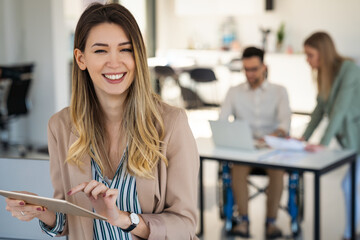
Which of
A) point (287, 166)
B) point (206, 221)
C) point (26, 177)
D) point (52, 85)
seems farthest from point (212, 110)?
point (26, 177)

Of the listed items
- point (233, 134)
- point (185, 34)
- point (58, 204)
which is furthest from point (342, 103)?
point (185, 34)

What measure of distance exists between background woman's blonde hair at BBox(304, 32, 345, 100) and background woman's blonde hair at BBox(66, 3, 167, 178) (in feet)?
8.79

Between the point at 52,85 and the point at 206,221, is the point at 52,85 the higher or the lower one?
the higher one

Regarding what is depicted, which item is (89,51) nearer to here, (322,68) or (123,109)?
(123,109)

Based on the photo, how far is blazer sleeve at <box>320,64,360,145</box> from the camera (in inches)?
161

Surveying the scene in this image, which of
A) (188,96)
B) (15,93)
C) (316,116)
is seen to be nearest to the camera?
(316,116)

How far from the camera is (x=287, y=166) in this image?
3.57 meters

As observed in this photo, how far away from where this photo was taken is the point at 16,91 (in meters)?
6.69

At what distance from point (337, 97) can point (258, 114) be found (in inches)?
24.7

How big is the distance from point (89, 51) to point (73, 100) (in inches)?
7.0

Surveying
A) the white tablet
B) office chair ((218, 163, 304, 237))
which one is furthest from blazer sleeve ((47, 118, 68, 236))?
office chair ((218, 163, 304, 237))

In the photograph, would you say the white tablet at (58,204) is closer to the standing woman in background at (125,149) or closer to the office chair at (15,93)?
the standing woman in background at (125,149)

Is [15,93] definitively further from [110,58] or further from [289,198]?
[110,58]

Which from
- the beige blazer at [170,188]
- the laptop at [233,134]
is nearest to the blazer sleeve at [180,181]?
the beige blazer at [170,188]
